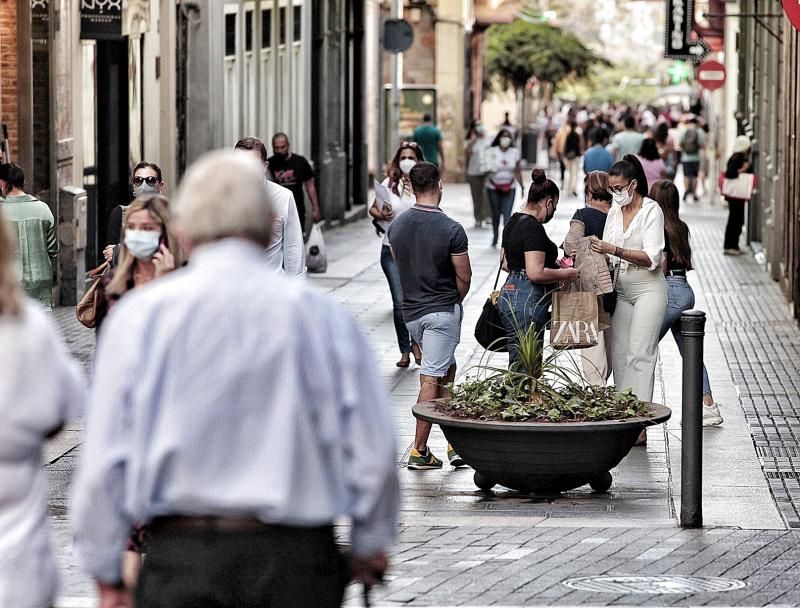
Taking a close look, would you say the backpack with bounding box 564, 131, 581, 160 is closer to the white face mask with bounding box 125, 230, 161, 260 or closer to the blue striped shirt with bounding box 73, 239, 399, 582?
the white face mask with bounding box 125, 230, 161, 260

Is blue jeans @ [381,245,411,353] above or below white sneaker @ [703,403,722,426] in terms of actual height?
above

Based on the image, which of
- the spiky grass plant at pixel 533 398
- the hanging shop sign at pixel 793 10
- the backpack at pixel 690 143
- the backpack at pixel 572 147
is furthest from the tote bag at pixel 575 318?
the backpack at pixel 572 147

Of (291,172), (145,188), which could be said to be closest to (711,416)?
(145,188)

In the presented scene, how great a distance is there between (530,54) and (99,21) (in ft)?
142

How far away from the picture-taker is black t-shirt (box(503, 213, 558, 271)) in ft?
34.9

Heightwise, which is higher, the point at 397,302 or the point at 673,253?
the point at 673,253

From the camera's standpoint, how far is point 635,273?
11.1 metres

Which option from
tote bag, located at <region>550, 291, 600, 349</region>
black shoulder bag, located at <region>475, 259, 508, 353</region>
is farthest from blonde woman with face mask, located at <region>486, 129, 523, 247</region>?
black shoulder bag, located at <region>475, 259, 508, 353</region>

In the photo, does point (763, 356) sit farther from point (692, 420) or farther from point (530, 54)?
point (530, 54)

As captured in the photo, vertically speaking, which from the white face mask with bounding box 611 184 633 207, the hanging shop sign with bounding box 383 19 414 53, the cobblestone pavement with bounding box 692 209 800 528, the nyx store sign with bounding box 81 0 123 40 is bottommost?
the cobblestone pavement with bounding box 692 209 800 528

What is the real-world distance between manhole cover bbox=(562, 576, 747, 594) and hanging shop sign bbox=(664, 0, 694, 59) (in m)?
29.1

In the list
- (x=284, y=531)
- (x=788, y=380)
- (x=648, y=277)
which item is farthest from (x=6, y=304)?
(x=788, y=380)

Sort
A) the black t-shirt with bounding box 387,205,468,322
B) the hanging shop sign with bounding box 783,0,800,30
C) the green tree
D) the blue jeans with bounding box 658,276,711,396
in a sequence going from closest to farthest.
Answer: the hanging shop sign with bounding box 783,0,800,30, the black t-shirt with bounding box 387,205,468,322, the blue jeans with bounding box 658,276,711,396, the green tree

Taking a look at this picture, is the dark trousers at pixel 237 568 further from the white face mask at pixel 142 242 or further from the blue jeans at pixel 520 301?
the blue jeans at pixel 520 301
